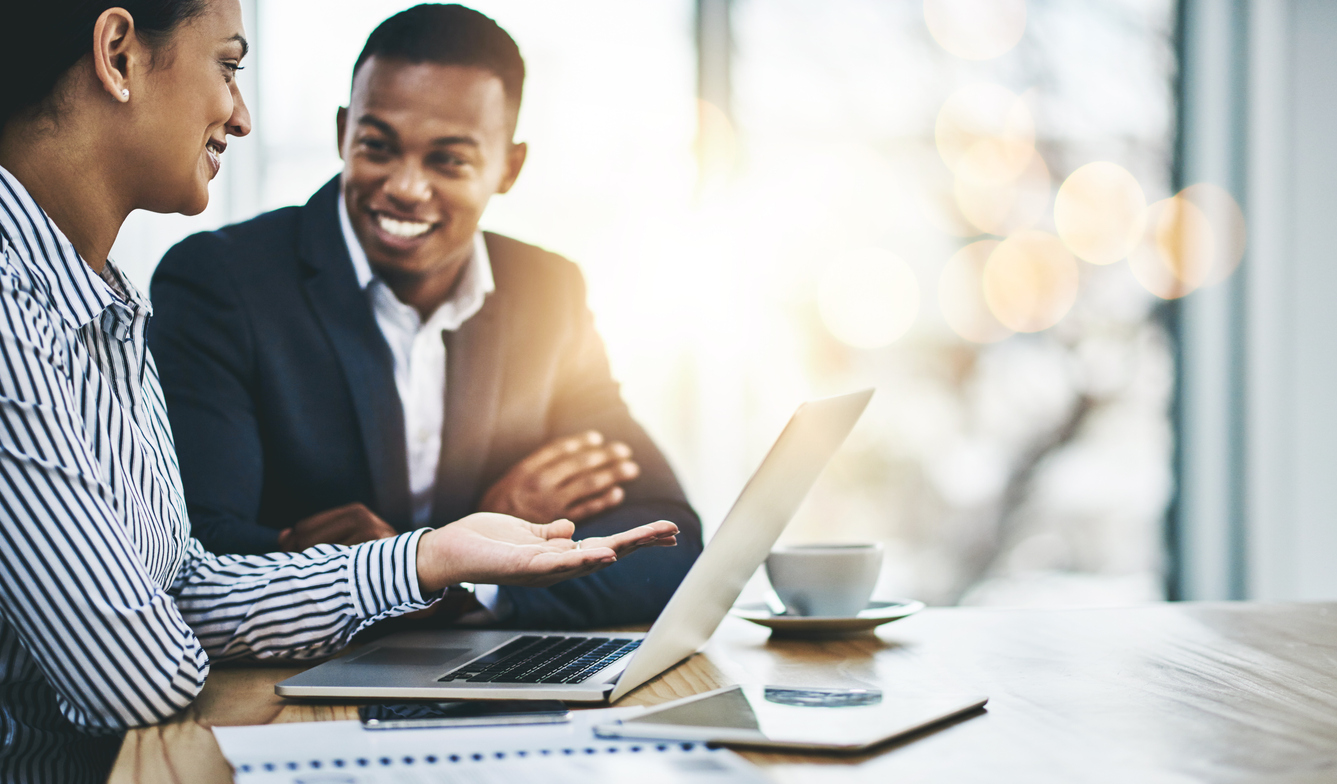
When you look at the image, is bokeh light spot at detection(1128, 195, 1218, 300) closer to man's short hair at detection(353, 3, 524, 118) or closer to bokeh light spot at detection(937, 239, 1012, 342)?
bokeh light spot at detection(937, 239, 1012, 342)

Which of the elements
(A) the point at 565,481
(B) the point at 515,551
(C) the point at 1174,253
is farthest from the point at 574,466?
(C) the point at 1174,253

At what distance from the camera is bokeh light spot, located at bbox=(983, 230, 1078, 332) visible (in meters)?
2.47

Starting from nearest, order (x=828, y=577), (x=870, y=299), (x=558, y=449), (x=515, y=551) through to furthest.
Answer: (x=515, y=551) → (x=828, y=577) → (x=558, y=449) → (x=870, y=299)

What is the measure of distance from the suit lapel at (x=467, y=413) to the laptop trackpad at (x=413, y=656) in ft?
1.99

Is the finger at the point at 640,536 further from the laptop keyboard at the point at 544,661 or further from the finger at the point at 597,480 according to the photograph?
the finger at the point at 597,480

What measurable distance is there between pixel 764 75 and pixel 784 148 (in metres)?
0.19

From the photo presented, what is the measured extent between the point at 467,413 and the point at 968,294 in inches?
56.8

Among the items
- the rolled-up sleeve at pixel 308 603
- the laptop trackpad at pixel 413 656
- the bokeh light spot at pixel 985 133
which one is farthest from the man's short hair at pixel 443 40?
the bokeh light spot at pixel 985 133

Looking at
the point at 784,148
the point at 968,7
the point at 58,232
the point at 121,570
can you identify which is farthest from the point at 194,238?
the point at 968,7

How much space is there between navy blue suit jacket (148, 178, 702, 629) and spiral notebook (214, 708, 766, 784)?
0.56 m

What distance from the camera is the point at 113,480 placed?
871 mm

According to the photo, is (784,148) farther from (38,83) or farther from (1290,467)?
(38,83)

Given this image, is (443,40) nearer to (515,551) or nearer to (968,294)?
(515,551)

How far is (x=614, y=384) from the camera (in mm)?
1679
